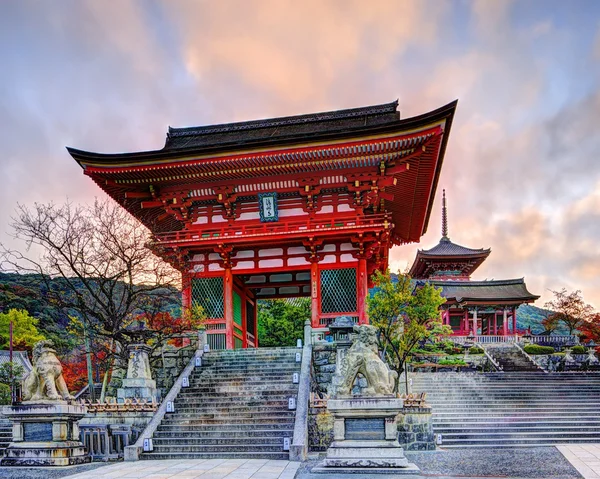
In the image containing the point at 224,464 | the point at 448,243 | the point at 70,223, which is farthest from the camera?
the point at 448,243

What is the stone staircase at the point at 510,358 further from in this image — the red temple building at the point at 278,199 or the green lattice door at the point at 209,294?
the green lattice door at the point at 209,294

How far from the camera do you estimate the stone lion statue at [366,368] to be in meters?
9.67

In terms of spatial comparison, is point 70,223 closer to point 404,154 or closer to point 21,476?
point 21,476

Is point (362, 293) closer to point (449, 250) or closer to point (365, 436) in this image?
point (365, 436)

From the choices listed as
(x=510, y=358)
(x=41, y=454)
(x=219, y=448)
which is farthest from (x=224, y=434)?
(x=510, y=358)

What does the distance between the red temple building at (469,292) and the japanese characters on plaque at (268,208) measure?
87.1 ft

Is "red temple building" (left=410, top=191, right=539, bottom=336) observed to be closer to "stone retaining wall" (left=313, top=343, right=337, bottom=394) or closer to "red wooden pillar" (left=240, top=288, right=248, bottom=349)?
"red wooden pillar" (left=240, top=288, right=248, bottom=349)

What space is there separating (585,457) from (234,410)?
8684 mm

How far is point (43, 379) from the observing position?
475 inches

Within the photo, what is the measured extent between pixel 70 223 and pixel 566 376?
72.0 ft

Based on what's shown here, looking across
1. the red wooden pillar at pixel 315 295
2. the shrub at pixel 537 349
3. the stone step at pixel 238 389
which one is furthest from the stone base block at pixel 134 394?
the shrub at pixel 537 349

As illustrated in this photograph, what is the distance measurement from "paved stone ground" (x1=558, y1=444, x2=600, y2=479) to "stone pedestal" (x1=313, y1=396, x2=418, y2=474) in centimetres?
334

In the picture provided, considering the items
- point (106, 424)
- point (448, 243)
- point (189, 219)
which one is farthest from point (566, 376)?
point (448, 243)

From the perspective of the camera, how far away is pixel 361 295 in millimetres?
20594
